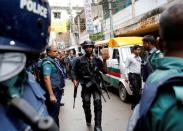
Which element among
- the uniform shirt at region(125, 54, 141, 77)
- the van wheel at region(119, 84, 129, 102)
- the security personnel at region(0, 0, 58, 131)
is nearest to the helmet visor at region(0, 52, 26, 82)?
the security personnel at region(0, 0, 58, 131)

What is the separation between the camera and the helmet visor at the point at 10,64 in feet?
4.48

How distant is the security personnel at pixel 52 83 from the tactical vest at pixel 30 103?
351 cm

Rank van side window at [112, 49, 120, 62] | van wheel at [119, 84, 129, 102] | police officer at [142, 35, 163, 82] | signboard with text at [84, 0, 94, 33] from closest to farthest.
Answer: police officer at [142, 35, 163, 82]
van wheel at [119, 84, 129, 102]
van side window at [112, 49, 120, 62]
signboard with text at [84, 0, 94, 33]

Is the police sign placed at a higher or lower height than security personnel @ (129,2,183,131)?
higher

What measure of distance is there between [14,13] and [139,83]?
702 centimetres

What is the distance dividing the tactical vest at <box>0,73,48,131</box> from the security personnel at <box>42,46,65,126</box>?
351 centimetres

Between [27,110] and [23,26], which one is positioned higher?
[23,26]

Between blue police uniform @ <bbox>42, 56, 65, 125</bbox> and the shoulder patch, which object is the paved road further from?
the shoulder patch

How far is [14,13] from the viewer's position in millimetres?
Result: 1556

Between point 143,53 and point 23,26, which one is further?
point 143,53

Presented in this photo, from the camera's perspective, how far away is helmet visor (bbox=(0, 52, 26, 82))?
4.48 ft

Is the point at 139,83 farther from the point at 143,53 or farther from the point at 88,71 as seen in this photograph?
the point at 88,71

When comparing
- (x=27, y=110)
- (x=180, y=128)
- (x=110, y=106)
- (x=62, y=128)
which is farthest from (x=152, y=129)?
Result: (x=110, y=106)

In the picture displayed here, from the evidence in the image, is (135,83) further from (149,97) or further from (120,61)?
(149,97)
